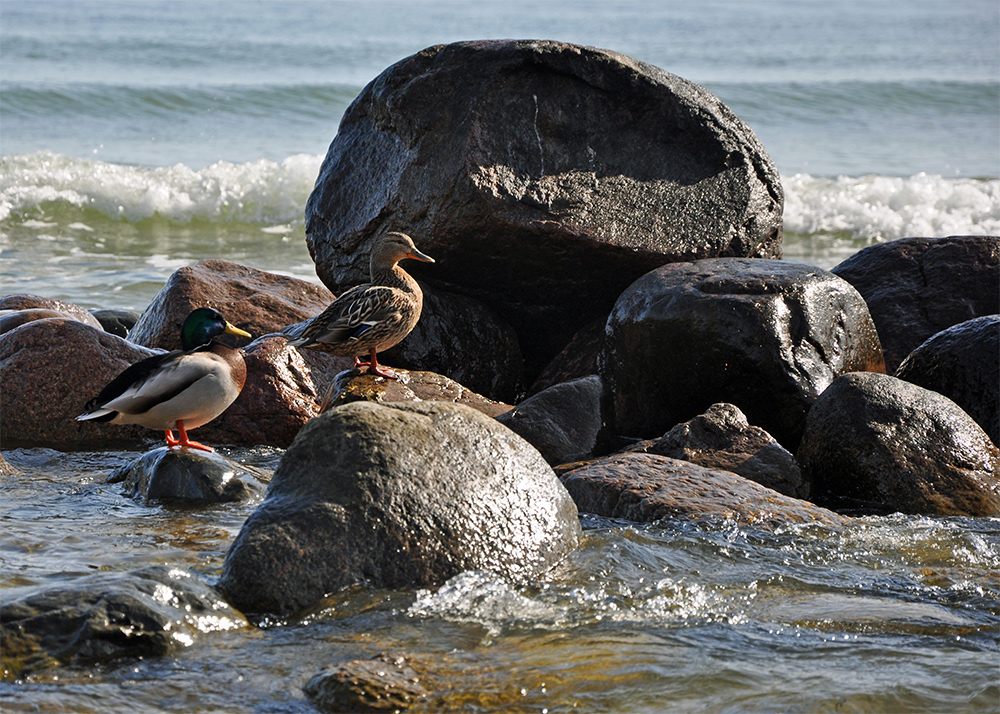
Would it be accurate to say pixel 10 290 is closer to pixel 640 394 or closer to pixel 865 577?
pixel 640 394

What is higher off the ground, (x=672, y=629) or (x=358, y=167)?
(x=358, y=167)

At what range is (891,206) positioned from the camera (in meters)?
17.4

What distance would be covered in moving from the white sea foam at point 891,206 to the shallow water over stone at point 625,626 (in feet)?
38.4

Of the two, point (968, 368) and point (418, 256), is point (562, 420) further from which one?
point (968, 368)

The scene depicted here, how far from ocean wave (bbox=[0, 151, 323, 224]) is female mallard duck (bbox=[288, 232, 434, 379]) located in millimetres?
10642

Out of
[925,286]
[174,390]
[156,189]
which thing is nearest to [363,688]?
[174,390]

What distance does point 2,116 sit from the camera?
22.2 metres

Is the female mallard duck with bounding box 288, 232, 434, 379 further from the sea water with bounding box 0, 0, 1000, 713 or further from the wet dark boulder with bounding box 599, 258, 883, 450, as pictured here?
the wet dark boulder with bounding box 599, 258, 883, 450

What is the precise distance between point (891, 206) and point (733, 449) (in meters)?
13.1

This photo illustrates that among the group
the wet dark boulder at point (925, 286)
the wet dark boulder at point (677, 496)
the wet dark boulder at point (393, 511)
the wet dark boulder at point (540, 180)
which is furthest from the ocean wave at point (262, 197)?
the wet dark boulder at point (393, 511)

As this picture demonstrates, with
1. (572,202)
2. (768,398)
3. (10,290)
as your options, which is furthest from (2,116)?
(768,398)

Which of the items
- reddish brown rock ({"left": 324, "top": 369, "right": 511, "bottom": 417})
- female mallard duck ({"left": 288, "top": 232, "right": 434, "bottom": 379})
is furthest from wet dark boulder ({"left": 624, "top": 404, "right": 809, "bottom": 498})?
female mallard duck ({"left": 288, "top": 232, "right": 434, "bottom": 379})

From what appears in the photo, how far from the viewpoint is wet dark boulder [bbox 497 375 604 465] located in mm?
6094

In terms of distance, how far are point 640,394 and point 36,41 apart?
2762cm
